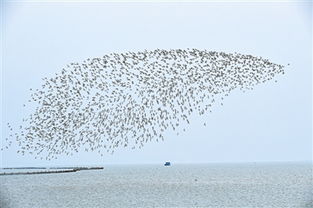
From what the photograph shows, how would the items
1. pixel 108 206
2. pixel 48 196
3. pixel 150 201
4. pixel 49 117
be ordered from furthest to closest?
pixel 48 196 → pixel 150 201 → pixel 108 206 → pixel 49 117

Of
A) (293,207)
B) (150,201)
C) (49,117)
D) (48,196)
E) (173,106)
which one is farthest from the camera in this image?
(48,196)

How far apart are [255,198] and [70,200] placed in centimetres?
2754

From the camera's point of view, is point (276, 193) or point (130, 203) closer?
point (130, 203)

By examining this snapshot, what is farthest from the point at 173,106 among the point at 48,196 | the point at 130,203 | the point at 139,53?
the point at 48,196

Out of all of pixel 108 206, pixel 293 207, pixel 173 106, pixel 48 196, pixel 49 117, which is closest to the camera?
pixel 173 106

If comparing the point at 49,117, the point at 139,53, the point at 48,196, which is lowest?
the point at 48,196

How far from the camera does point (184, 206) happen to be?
74.2 m

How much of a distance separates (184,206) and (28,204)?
71.3 feet

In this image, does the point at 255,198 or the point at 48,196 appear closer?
the point at 255,198

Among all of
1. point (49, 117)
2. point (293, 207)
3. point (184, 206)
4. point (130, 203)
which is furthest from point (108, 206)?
point (293, 207)

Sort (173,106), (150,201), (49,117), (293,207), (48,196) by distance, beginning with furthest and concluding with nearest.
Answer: (48,196)
(150,201)
(293,207)
(49,117)
(173,106)

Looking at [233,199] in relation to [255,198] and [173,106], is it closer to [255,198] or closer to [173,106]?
[255,198]

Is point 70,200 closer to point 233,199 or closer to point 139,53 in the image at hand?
point 233,199

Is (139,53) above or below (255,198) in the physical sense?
above
